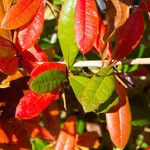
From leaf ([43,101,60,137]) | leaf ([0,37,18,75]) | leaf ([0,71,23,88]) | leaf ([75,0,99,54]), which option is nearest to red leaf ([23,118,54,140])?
leaf ([43,101,60,137])

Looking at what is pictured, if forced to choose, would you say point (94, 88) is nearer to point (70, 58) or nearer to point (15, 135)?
point (70, 58)

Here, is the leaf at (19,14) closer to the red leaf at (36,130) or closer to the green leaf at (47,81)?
the green leaf at (47,81)

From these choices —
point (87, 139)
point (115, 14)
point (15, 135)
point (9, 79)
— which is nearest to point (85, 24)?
point (115, 14)

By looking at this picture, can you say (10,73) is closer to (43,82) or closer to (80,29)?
(43,82)

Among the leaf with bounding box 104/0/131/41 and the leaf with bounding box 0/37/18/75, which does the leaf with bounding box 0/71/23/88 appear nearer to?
the leaf with bounding box 0/37/18/75

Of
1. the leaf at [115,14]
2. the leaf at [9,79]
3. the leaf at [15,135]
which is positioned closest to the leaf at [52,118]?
the leaf at [15,135]

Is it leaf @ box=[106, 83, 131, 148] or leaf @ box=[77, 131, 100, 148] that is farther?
leaf @ box=[77, 131, 100, 148]
